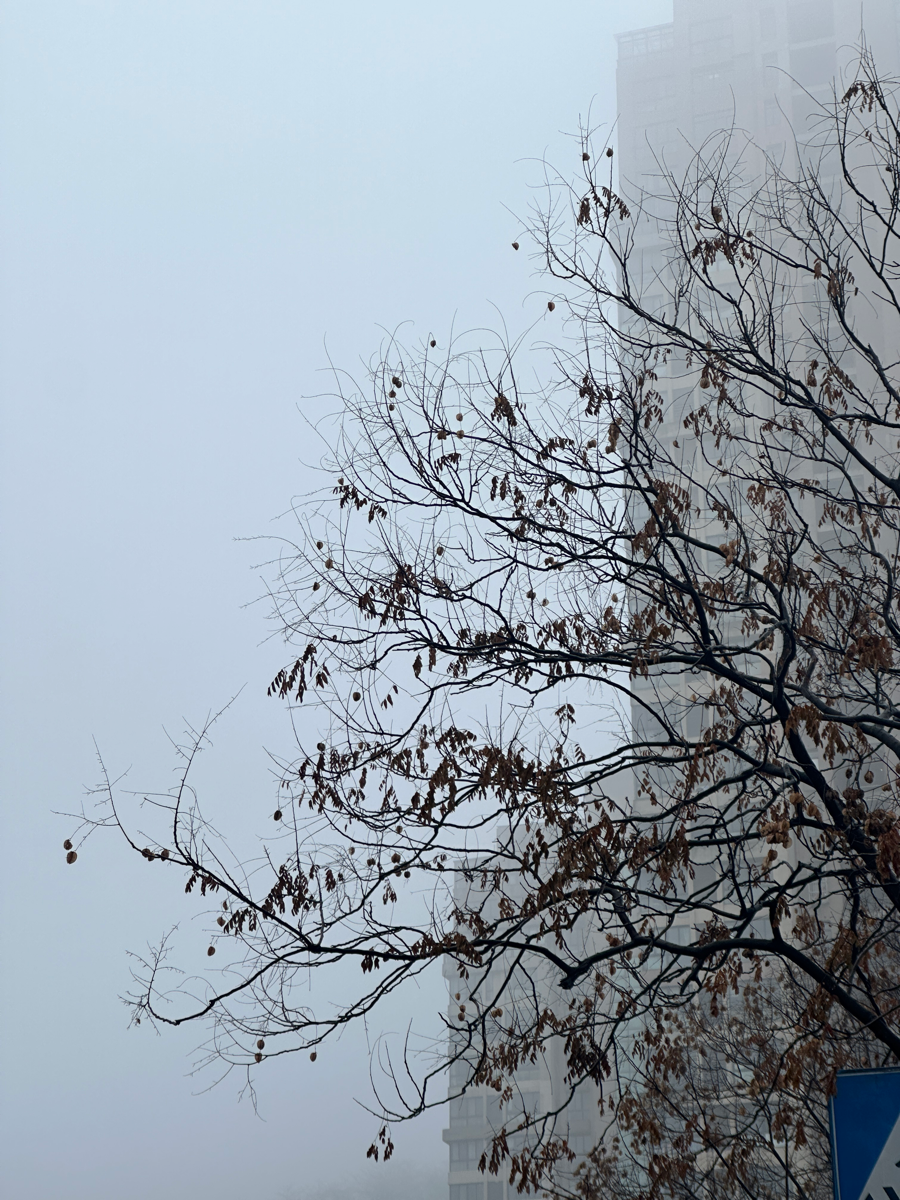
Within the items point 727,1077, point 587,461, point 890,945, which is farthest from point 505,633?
point 727,1077

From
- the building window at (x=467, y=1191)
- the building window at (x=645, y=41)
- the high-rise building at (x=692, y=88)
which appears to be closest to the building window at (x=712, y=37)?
the high-rise building at (x=692, y=88)

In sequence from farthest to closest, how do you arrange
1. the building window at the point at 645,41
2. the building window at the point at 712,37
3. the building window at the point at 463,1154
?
the building window at the point at 645,41
the building window at the point at 463,1154
the building window at the point at 712,37

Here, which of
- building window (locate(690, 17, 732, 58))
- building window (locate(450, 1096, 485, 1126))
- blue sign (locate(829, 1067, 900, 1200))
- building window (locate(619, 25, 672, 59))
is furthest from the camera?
building window (locate(619, 25, 672, 59))

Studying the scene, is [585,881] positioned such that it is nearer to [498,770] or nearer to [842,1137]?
[498,770]

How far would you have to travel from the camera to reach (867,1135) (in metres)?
4.34

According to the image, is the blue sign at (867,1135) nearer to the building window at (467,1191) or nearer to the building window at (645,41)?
the building window at (467,1191)

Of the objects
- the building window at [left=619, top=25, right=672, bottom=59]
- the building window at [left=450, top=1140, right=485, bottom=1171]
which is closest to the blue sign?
the building window at [left=450, top=1140, right=485, bottom=1171]

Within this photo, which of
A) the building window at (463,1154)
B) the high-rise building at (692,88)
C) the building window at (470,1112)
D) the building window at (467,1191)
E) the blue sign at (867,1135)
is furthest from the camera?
the building window at (463,1154)

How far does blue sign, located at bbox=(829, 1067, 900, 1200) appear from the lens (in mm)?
4270

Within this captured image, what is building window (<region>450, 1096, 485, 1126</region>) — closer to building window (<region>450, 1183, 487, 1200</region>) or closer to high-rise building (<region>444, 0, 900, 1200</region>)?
high-rise building (<region>444, 0, 900, 1200</region>)

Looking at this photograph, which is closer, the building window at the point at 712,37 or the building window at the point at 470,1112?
the building window at the point at 712,37

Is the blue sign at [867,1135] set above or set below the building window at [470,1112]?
below

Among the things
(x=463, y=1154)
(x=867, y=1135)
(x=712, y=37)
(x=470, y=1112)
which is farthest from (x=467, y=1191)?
(x=867, y=1135)

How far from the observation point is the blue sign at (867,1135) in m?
4.27
